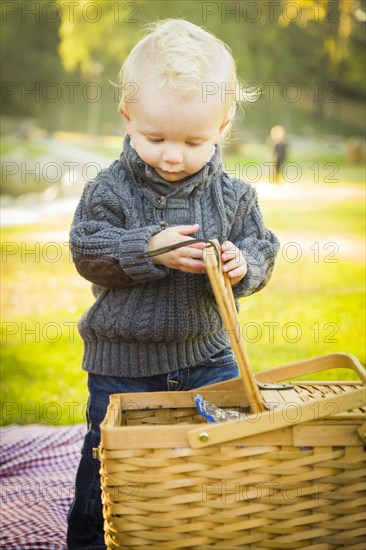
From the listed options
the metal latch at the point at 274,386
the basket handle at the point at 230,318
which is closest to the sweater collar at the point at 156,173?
the basket handle at the point at 230,318

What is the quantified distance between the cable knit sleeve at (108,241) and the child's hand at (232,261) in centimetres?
18

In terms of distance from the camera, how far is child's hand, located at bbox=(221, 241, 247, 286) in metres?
1.86

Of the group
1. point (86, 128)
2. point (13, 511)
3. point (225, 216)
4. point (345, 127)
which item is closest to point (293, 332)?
point (13, 511)

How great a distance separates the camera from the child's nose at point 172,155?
1.97 meters

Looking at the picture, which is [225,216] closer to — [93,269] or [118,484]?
[93,269]

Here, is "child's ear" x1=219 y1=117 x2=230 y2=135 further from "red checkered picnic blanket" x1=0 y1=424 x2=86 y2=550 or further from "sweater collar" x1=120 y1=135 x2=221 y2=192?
"red checkered picnic blanket" x1=0 y1=424 x2=86 y2=550

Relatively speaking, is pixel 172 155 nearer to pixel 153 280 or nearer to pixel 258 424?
pixel 153 280

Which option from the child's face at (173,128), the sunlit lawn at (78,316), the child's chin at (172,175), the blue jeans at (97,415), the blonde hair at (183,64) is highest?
the blonde hair at (183,64)

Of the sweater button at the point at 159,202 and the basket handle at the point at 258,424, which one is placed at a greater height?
the sweater button at the point at 159,202

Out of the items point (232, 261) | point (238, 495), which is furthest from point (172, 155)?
point (238, 495)

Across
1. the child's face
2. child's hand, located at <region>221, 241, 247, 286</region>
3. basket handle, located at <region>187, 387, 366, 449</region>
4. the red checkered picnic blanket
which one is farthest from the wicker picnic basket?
the red checkered picnic blanket

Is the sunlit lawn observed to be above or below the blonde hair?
below

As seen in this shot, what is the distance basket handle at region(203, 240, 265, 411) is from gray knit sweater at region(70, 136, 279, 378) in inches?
14.9

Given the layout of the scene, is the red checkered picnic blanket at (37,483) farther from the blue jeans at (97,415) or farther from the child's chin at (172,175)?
the child's chin at (172,175)
